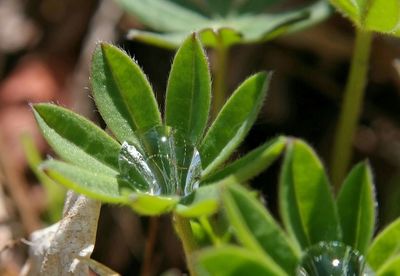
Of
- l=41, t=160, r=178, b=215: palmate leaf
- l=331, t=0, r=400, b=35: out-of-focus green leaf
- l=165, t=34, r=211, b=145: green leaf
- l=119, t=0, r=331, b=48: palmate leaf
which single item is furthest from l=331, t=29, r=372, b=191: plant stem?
l=41, t=160, r=178, b=215: palmate leaf

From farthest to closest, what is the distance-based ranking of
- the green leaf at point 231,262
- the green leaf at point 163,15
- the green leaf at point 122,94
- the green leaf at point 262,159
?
1. the green leaf at point 163,15
2. the green leaf at point 122,94
3. the green leaf at point 262,159
4. the green leaf at point 231,262

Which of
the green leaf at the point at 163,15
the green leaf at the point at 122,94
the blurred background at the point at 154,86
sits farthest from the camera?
the blurred background at the point at 154,86

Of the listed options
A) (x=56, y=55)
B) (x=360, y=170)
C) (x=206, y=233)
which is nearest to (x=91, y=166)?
(x=206, y=233)

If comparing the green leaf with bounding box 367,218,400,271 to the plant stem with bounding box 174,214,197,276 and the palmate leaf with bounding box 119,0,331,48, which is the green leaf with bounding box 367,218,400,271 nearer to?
the plant stem with bounding box 174,214,197,276

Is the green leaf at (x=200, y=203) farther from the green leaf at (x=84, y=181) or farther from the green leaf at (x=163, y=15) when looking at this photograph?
the green leaf at (x=163, y=15)

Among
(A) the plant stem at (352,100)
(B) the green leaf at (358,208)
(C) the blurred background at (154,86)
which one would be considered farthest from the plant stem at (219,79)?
(B) the green leaf at (358,208)

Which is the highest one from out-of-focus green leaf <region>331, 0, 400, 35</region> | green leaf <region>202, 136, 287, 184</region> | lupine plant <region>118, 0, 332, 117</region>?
out-of-focus green leaf <region>331, 0, 400, 35</region>

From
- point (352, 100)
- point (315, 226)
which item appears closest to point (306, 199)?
point (315, 226)

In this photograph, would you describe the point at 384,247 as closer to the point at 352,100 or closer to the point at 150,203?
the point at 150,203

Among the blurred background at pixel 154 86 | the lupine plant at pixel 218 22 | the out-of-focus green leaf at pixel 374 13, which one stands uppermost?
the out-of-focus green leaf at pixel 374 13
